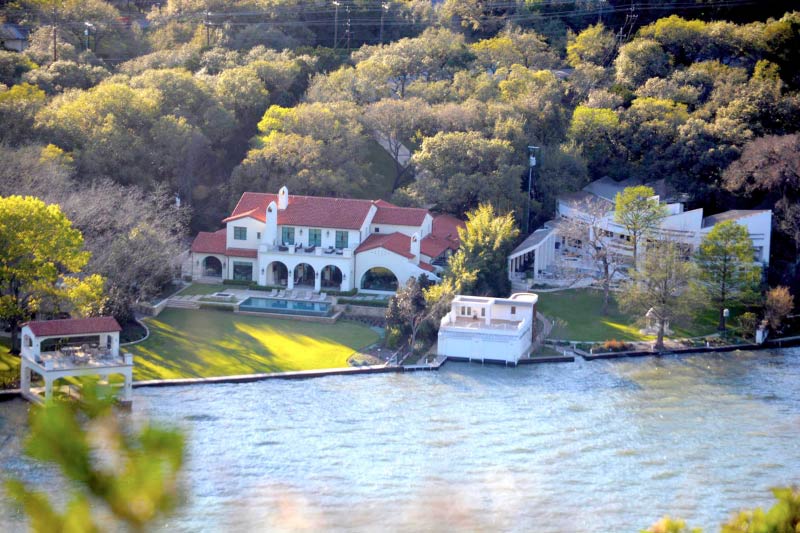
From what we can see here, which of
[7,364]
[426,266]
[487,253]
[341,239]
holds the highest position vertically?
[341,239]

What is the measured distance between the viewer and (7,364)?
23.1m

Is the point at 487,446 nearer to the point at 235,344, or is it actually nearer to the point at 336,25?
the point at 235,344

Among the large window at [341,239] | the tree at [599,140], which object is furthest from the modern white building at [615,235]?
the large window at [341,239]

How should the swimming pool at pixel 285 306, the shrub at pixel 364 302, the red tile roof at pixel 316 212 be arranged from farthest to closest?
the red tile roof at pixel 316 212 → the shrub at pixel 364 302 → the swimming pool at pixel 285 306

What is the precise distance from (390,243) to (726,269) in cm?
935

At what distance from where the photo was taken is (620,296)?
90.9ft

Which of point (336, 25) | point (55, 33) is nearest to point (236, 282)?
point (55, 33)

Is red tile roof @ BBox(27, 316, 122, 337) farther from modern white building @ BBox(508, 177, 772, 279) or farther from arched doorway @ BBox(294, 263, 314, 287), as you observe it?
modern white building @ BBox(508, 177, 772, 279)

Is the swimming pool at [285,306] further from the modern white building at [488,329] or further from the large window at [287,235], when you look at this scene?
the modern white building at [488,329]

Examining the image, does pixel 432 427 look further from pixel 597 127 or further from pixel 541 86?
pixel 541 86

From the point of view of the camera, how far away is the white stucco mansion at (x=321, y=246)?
98.4 ft

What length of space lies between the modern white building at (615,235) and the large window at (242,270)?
25.2 ft

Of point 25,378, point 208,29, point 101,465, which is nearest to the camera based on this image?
point 101,465

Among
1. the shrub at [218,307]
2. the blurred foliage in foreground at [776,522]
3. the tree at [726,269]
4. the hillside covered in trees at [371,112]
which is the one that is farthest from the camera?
the hillside covered in trees at [371,112]
